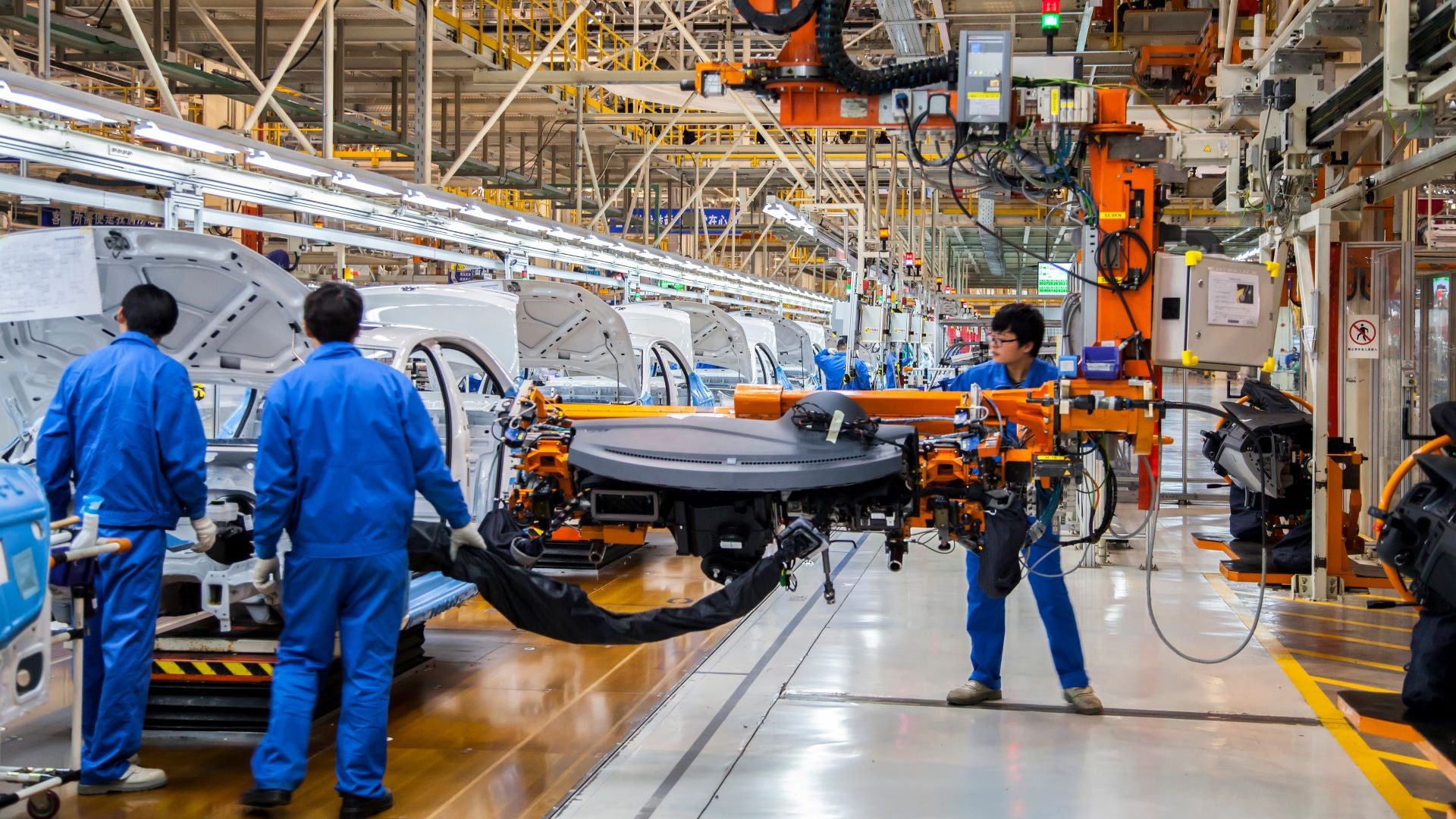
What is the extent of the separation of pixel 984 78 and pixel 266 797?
142 inches

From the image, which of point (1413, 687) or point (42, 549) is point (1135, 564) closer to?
point (1413, 687)

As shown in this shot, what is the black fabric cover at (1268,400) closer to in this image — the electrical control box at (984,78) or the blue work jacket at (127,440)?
the electrical control box at (984,78)

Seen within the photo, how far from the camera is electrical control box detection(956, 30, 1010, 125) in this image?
4.78 metres

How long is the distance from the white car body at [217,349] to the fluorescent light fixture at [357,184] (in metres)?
1.56

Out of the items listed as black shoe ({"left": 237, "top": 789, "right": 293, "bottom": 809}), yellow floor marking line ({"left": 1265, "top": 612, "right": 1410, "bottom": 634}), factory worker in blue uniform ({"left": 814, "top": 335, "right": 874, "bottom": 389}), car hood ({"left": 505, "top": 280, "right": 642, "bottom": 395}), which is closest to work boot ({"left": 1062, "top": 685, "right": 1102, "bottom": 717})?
yellow floor marking line ({"left": 1265, "top": 612, "right": 1410, "bottom": 634})

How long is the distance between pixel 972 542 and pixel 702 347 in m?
10.5

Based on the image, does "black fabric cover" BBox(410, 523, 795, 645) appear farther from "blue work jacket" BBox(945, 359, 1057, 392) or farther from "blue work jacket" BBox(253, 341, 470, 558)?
"blue work jacket" BBox(945, 359, 1057, 392)

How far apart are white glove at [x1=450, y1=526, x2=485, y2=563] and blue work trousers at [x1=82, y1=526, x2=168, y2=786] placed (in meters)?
0.98

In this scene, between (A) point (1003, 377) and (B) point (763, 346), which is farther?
(B) point (763, 346)

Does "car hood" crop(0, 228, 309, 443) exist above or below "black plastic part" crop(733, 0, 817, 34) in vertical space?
below

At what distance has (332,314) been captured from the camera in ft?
13.5

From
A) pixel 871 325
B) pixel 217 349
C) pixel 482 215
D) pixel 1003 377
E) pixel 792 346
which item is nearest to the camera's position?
pixel 1003 377

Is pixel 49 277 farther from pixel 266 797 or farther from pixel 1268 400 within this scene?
pixel 1268 400

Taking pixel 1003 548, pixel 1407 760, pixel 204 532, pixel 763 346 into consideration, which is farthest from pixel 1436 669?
pixel 763 346
